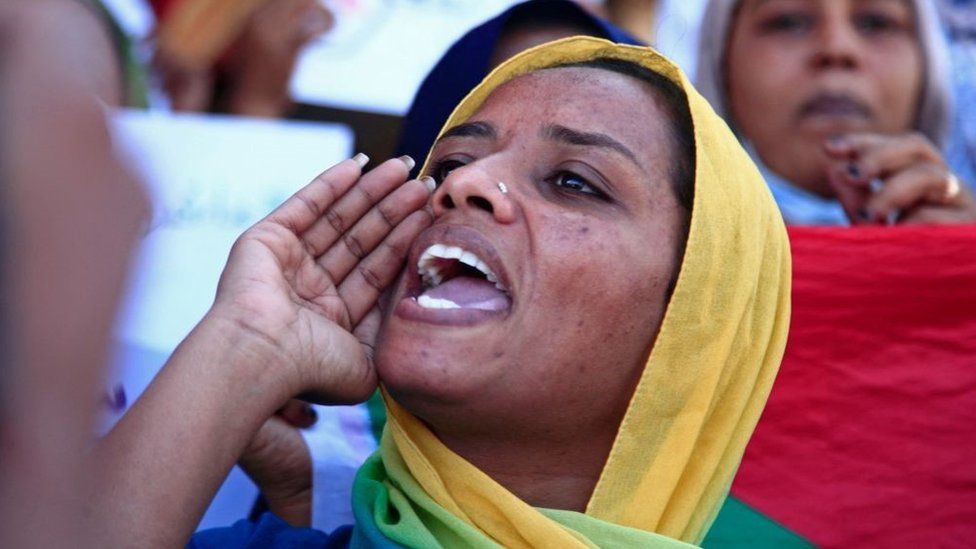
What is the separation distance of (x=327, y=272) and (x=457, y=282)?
332mm

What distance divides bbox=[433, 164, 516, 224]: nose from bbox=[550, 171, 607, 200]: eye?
0.30ft

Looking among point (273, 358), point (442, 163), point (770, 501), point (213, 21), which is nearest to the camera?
point (273, 358)

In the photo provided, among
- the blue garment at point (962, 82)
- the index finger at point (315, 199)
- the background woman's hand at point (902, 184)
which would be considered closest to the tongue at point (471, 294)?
the index finger at point (315, 199)

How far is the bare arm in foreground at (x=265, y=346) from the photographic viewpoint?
1.71m

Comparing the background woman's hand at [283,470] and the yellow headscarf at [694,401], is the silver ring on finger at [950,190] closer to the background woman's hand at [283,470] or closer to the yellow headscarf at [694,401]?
the yellow headscarf at [694,401]

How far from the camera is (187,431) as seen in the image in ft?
5.74

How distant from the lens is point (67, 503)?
745 mm

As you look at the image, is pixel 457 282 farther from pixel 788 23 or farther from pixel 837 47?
pixel 788 23

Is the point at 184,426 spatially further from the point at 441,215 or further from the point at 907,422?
the point at 907,422

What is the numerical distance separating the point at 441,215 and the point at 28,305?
131cm

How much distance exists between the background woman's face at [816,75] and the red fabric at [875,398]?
0.71 m

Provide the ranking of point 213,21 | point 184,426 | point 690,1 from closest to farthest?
point 184,426 < point 213,21 < point 690,1

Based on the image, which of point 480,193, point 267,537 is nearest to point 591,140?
point 480,193

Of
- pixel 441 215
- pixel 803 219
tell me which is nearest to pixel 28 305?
Result: pixel 441 215
